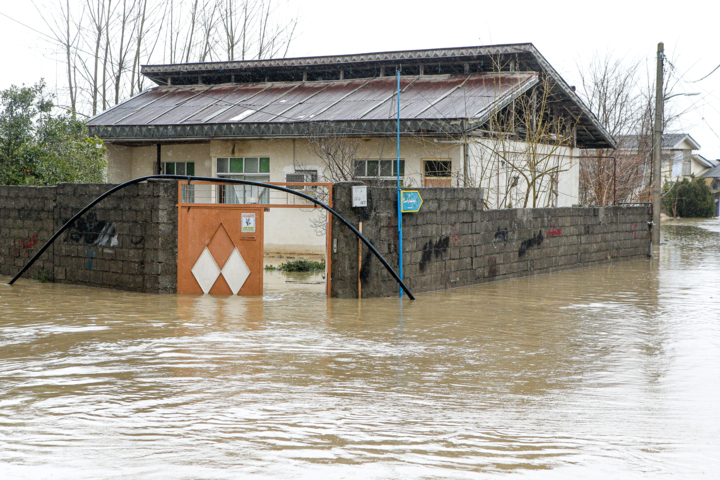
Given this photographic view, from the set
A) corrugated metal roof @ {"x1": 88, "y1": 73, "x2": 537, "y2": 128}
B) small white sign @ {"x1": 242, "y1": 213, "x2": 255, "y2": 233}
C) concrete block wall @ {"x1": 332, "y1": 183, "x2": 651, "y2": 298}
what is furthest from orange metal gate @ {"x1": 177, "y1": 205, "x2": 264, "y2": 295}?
corrugated metal roof @ {"x1": 88, "y1": 73, "x2": 537, "y2": 128}

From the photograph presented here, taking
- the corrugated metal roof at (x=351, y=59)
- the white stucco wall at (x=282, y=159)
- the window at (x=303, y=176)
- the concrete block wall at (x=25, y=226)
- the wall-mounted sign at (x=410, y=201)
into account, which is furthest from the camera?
the corrugated metal roof at (x=351, y=59)

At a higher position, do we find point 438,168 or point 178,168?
point 178,168

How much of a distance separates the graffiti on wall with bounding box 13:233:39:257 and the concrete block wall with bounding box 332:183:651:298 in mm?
7170

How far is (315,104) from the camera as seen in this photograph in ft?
74.6

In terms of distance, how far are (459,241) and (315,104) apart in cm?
866

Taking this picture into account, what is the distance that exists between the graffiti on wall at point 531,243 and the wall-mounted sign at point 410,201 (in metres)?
4.63

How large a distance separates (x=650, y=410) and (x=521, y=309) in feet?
20.9

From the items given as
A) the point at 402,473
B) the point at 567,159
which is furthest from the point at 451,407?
the point at 567,159

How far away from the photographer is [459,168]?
19812mm

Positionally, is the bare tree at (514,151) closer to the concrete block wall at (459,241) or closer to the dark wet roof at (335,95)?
the dark wet roof at (335,95)

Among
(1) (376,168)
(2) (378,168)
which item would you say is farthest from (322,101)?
(2) (378,168)

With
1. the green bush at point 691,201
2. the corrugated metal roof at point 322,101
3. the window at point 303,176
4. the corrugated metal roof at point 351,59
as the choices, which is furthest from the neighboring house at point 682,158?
the window at point 303,176

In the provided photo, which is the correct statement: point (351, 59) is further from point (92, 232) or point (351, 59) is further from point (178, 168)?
point (92, 232)

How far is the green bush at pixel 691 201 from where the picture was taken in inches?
2377
